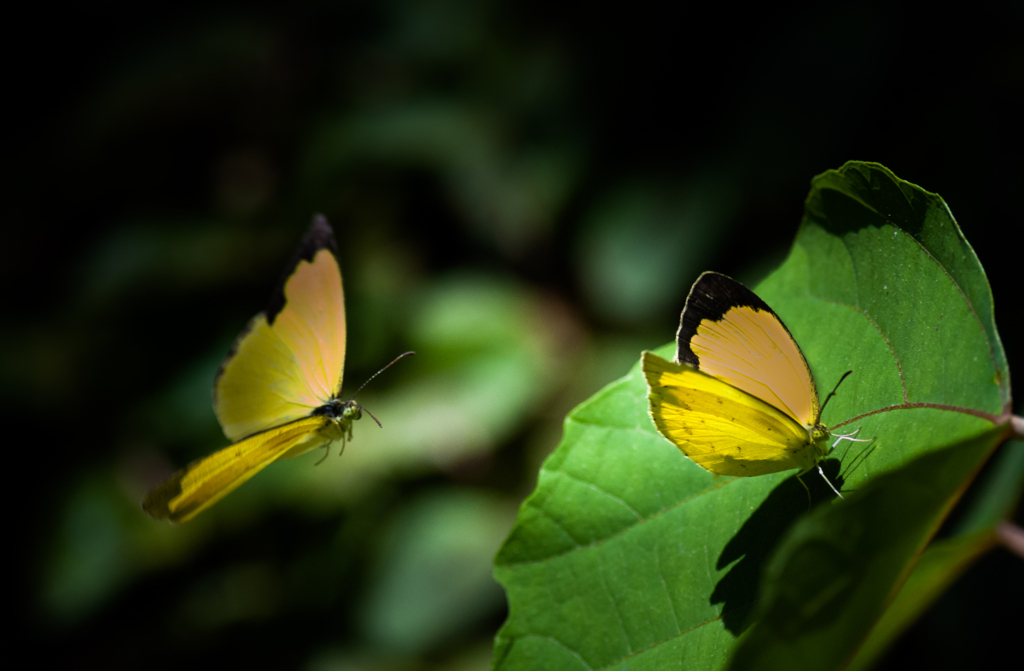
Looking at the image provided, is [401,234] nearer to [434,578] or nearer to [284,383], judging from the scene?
[434,578]

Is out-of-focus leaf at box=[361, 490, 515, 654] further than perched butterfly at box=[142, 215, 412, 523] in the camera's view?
Yes

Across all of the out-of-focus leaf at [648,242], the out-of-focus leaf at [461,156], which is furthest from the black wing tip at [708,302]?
the out-of-focus leaf at [461,156]

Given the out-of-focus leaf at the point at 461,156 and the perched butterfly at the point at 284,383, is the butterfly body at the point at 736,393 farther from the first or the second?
the out-of-focus leaf at the point at 461,156

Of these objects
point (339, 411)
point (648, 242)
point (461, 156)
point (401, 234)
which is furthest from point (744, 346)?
point (401, 234)

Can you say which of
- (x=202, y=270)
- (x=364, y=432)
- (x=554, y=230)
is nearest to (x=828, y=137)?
(x=554, y=230)

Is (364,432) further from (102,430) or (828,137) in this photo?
(828,137)

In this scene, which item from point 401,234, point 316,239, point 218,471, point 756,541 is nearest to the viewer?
point 756,541

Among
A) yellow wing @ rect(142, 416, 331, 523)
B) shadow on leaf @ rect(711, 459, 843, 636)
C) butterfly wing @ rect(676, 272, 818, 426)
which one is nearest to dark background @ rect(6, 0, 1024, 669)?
butterfly wing @ rect(676, 272, 818, 426)

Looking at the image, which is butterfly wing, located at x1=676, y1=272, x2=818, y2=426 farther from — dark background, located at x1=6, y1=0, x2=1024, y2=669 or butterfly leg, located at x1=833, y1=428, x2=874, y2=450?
dark background, located at x1=6, y1=0, x2=1024, y2=669
